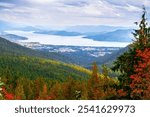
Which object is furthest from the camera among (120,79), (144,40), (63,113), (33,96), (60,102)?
(33,96)

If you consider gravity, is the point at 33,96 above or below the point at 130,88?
below

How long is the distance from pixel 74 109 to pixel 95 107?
0.51 meters

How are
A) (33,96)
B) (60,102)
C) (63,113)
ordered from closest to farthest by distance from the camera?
(63,113), (60,102), (33,96)

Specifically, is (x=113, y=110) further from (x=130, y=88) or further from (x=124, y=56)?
(x=124, y=56)

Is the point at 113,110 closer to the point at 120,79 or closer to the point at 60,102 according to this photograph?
the point at 60,102

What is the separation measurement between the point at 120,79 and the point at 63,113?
694 inches

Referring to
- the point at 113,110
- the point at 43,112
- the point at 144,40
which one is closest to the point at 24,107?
the point at 43,112

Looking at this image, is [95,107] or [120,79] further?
[120,79]

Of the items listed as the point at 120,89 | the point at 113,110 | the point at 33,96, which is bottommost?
the point at 33,96

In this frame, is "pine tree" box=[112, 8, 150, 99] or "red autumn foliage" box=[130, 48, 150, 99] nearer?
"red autumn foliage" box=[130, 48, 150, 99]

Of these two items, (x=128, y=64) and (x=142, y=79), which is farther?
(x=128, y=64)

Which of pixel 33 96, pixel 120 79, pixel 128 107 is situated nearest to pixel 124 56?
pixel 120 79

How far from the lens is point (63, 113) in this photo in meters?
8.77

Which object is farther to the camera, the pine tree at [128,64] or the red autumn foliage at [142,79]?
the pine tree at [128,64]
